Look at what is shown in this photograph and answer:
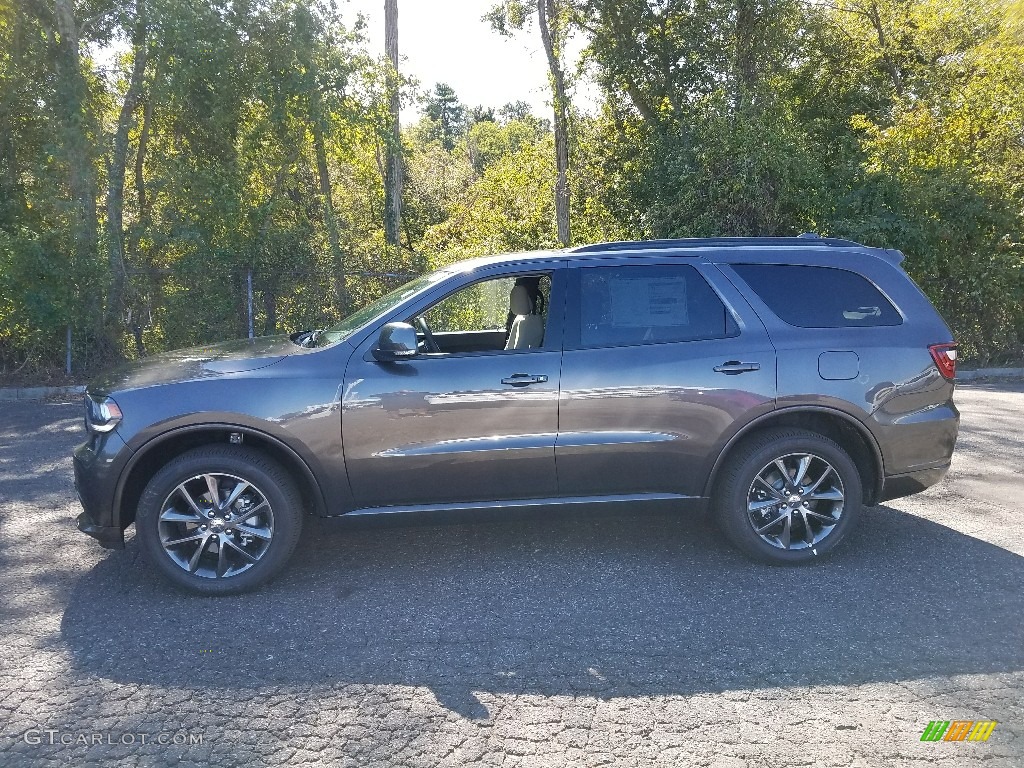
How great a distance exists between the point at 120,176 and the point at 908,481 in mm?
12203

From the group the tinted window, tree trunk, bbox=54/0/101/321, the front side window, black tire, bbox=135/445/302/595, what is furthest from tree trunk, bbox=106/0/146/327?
the tinted window

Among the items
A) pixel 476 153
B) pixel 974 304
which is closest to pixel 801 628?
pixel 974 304

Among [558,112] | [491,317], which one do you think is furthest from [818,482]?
[558,112]

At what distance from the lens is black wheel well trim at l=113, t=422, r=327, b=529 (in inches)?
167

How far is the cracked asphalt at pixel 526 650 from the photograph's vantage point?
2998 mm

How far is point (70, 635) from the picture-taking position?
3.89 meters

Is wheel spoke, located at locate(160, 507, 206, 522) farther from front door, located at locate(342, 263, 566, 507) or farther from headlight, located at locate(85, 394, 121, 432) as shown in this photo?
→ front door, located at locate(342, 263, 566, 507)

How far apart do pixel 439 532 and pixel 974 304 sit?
11733mm

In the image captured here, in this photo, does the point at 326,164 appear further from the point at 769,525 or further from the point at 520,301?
the point at 769,525

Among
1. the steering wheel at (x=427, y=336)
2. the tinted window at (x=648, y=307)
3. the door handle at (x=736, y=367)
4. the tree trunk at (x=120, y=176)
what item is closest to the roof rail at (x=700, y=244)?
the tinted window at (x=648, y=307)

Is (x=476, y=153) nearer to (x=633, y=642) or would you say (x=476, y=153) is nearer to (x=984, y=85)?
(x=984, y=85)

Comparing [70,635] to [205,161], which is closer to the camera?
[70,635]

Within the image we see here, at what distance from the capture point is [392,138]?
566 inches

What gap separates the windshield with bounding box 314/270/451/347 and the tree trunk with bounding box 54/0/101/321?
8.49 m
